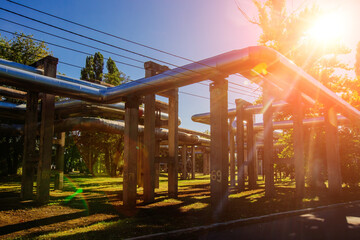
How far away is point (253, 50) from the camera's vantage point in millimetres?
7148

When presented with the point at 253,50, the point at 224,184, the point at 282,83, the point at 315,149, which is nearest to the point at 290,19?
the point at 315,149

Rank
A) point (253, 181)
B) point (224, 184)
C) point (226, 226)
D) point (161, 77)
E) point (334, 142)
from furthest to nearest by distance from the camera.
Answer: point (253, 181) < point (334, 142) < point (161, 77) < point (224, 184) < point (226, 226)

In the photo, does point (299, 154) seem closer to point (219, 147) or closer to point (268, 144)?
point (268, 144)

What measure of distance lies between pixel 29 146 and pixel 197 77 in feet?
A: 22.9

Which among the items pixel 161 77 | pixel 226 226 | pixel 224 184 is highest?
pixel 161 77

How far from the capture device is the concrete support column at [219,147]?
781cm

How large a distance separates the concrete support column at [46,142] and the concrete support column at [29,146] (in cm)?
41

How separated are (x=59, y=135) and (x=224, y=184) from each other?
10.4 metres

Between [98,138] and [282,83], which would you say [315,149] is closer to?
[282,83]

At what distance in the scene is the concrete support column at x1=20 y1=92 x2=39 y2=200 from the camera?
10141 mm

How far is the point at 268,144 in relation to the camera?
12.4m

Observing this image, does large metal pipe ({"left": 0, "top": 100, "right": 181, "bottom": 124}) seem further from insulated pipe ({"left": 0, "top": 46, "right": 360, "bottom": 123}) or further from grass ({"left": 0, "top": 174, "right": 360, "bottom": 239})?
grass ({"left": 0, "top": 174, "right": 360, "bottom": 239})

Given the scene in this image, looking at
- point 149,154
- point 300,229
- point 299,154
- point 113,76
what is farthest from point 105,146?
point 300,229

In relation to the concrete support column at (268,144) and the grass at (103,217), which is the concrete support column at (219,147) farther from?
the concrete support column at (268,144)
